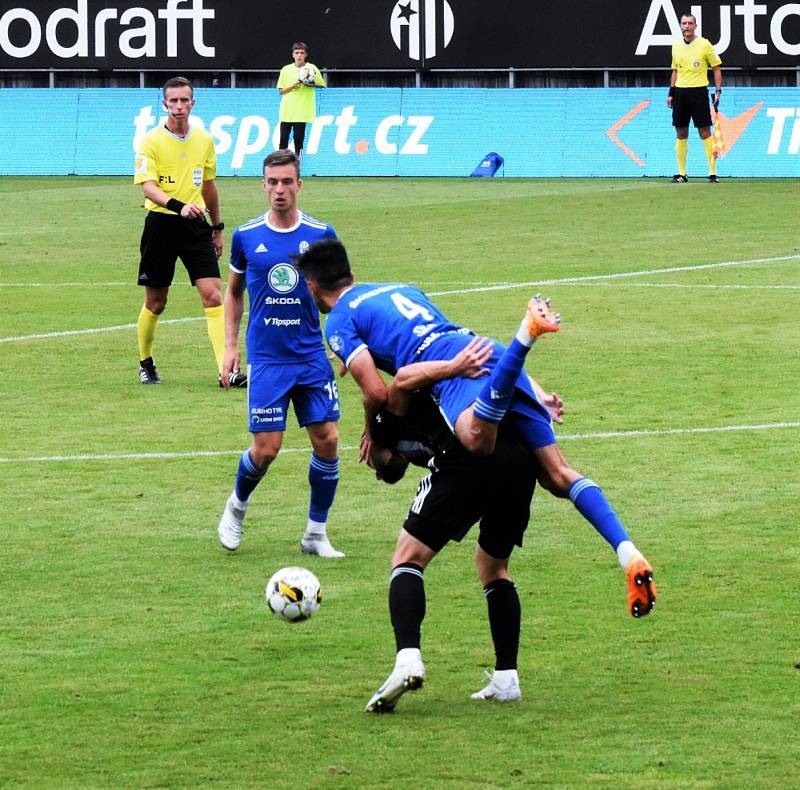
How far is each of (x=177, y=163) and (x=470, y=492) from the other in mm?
8592

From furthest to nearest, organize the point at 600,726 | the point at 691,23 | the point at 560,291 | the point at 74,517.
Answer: the point at 691,23
the point at 560,291
the point at 74,517
the point at 600,726

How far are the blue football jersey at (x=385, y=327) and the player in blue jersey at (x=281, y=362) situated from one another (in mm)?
2493

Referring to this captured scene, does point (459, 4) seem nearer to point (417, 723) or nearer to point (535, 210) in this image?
point (535, 210)

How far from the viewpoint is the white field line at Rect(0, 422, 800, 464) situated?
12109mm

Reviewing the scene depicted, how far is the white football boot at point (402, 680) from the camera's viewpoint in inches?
266

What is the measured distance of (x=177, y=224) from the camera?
15047 mm

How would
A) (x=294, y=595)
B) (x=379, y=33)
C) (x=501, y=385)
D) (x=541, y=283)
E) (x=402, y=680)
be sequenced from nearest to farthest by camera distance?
(x=501, y=385) → (x=402, y=680) → (x=294, y=595) → (x=541, y=283) → (x=379, y=33)

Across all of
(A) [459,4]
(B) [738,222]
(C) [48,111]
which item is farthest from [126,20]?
(B) [738,222]

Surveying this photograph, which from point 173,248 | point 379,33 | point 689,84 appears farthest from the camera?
point 379,33

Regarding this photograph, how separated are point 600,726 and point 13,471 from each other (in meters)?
5.95

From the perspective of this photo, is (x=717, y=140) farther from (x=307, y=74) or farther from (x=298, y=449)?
(x=298, y=449)

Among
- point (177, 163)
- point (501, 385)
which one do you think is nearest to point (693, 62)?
point (177, 163)

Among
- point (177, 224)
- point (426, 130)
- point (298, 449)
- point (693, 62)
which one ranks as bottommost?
point (298, 449)

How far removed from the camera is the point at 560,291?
1928cm
